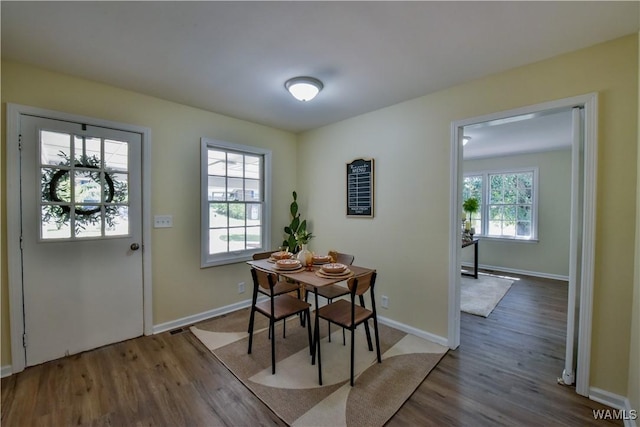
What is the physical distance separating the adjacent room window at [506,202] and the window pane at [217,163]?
5.38 metres

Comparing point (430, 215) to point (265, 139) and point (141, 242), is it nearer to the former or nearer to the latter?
point (265, 139)

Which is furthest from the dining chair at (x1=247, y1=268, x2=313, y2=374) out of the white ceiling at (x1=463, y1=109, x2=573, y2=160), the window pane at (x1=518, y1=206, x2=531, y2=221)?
the window pane at (x1=518, y1=206, x2=531, y2=221)

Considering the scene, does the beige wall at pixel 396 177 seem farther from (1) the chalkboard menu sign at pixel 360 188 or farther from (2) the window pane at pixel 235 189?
(2) the window pane at pixel 235 189

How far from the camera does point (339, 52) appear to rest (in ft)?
6.36

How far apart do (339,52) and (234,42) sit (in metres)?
0.75

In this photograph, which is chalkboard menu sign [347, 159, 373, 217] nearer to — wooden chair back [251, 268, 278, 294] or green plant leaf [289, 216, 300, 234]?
green plant leaf [289, 216, 300, 234]

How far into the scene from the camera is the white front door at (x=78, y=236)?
7.14 ft

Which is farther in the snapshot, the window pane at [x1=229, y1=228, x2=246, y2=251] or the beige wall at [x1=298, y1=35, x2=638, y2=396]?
the window pane at [x1=229, y1=228, x2=246, y2=251]

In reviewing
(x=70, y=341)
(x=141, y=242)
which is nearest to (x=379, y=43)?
(x=141, y=242)

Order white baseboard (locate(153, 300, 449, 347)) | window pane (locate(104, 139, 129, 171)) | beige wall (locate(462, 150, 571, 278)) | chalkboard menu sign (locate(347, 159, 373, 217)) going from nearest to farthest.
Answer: window pane (locate(104, 139, 129, 171)) → white baseboard (locate(153, 300, 449, 347)) → chalkboard menu sign (locate(347, 159, 373, 217)) → beige wall (locate(462, 150, 571, 278))

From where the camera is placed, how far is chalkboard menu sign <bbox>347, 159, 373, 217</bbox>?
315 cm

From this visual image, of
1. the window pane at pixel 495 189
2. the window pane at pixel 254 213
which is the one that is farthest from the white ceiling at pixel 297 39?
the window pane at pixel 495 189

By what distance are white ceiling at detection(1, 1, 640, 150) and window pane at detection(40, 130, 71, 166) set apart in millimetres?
555

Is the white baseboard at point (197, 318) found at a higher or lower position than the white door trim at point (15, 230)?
lower
